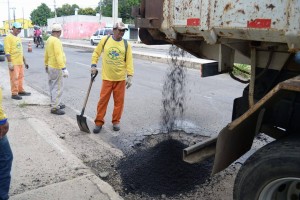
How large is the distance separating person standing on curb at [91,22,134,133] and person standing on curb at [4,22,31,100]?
2.84 m

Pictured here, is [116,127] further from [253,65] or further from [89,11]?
[89,11]

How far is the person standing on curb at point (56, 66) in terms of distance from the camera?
5.90 m

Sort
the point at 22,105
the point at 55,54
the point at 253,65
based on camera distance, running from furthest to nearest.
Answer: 1. the point at 22,105
2. the point at 55,54
3. the point at 253,65

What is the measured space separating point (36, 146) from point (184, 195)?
2.17 meters

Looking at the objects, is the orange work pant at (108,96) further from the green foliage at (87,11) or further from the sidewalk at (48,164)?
the green foliage at (87,11)

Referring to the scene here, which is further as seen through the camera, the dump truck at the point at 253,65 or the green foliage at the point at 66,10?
the green foliage at the point at 66,10

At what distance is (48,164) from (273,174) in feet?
8.75

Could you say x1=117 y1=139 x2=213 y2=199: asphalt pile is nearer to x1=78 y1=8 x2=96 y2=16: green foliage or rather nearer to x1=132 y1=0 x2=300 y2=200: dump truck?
x1=132 y1=0 x2=300 y2=200: dump truck

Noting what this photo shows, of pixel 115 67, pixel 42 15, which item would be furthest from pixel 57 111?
pixel 42 15

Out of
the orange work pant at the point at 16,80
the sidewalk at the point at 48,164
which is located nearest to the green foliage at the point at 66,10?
the orange work pant at the point at 16,80

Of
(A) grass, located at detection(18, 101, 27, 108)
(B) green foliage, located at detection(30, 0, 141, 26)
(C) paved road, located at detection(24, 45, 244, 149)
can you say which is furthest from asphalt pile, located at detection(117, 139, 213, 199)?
(B) green foliage, located at detection(30, 0, 141, 26)

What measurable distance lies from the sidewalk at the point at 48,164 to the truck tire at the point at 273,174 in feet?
4.59

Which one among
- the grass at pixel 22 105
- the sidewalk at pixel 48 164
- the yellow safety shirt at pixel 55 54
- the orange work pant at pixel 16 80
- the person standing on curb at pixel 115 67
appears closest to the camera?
the sidewalk at pixel 48 164

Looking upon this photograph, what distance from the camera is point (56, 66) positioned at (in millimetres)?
6023
